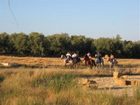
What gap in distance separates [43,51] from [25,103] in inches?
3181

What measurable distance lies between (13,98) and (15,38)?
8193 cm

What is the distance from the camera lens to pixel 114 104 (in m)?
14.9

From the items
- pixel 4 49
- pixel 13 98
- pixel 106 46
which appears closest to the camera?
pixel 13 98

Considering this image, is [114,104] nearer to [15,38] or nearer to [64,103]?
[64,103]

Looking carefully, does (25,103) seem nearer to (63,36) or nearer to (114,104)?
(114,104)

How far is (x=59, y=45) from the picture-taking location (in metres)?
96.6

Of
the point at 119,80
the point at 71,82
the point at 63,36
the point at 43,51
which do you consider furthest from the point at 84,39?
the point at 71,82

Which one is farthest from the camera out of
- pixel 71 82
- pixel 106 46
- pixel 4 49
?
pixel 106 46

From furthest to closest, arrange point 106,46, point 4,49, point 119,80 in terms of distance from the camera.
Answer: point 106,46 < point 4,49 < point 119,80

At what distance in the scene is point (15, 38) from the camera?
95.8 m

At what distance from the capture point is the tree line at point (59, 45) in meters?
93.1

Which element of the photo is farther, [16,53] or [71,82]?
[16,53]

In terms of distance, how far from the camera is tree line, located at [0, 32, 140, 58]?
93.1 m

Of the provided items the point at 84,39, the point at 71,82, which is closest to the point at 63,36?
the point at 84,39
